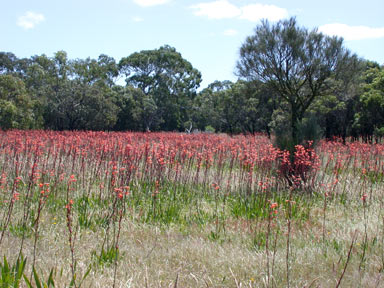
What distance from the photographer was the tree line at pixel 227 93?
12.0 metres

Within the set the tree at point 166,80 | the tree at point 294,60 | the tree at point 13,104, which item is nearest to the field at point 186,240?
the tree at point 294,60

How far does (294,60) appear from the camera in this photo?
11.8 metres

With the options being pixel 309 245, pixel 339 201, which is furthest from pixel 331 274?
pixel 339 201

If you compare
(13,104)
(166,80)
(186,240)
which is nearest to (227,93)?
(166,80)

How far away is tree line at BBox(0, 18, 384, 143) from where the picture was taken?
472 inches

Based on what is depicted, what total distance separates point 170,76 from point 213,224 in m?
33.9

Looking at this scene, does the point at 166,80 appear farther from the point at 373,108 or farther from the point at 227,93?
the point at 373,108

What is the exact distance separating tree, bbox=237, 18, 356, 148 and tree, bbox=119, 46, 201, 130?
24.3 metres

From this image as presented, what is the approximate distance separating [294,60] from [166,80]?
2651 centimetres

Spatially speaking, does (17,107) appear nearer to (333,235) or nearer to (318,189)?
(318,189)

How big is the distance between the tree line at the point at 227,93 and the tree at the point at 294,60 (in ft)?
0.11

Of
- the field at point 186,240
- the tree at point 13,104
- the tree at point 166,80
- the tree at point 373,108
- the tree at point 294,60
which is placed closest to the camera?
the field at point 186,240

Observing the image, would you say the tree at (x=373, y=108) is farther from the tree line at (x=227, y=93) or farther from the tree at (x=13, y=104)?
the tree at (x=13, y=104)

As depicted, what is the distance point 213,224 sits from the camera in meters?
5.17
